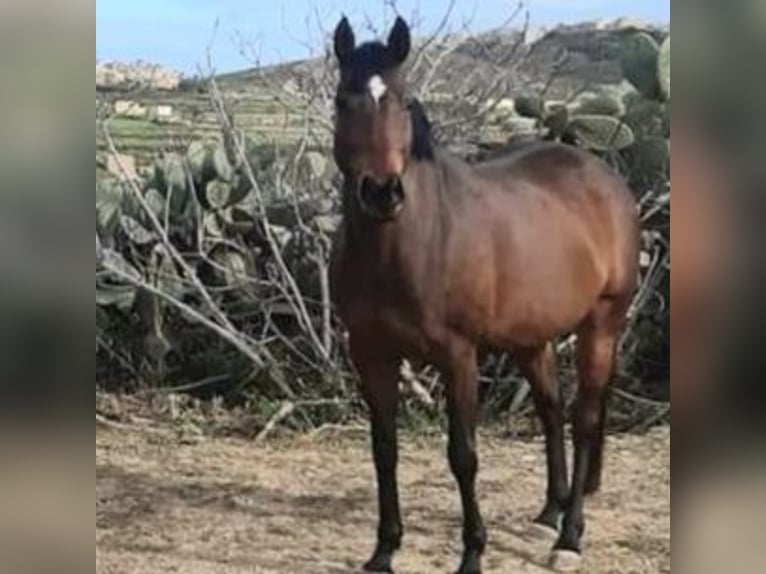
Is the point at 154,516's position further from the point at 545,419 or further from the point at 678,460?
the point at 678,460

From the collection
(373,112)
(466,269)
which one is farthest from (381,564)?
(373,112)

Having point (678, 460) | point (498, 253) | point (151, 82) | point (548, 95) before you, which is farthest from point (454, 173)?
point (678, 460)

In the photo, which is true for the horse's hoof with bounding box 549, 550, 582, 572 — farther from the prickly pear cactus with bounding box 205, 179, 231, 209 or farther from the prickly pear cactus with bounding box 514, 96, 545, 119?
the prickly pear cactus with bounding box 205, 179, 231, 209

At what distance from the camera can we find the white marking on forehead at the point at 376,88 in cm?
185

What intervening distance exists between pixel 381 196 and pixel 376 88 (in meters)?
0.17

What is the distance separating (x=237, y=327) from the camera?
9.62 feet

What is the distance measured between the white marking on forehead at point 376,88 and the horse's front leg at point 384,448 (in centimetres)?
52

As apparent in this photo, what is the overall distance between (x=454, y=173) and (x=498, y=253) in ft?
0.53

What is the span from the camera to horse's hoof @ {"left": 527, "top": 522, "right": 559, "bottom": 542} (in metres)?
2.29

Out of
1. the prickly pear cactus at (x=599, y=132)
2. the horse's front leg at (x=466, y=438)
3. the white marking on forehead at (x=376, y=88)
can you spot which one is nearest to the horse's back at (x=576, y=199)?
the prickly pear cactus at (x=599, y=132)

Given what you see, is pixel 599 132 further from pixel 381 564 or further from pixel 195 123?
pixel 381 564

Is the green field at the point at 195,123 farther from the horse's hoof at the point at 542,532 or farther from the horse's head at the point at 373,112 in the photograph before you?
the horse's hoof at the point at 542,532

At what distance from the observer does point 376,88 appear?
1.85m

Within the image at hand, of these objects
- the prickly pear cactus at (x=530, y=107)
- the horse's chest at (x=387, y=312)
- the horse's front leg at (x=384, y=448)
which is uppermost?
the prickly pear cactus at (x=530, y=107)
